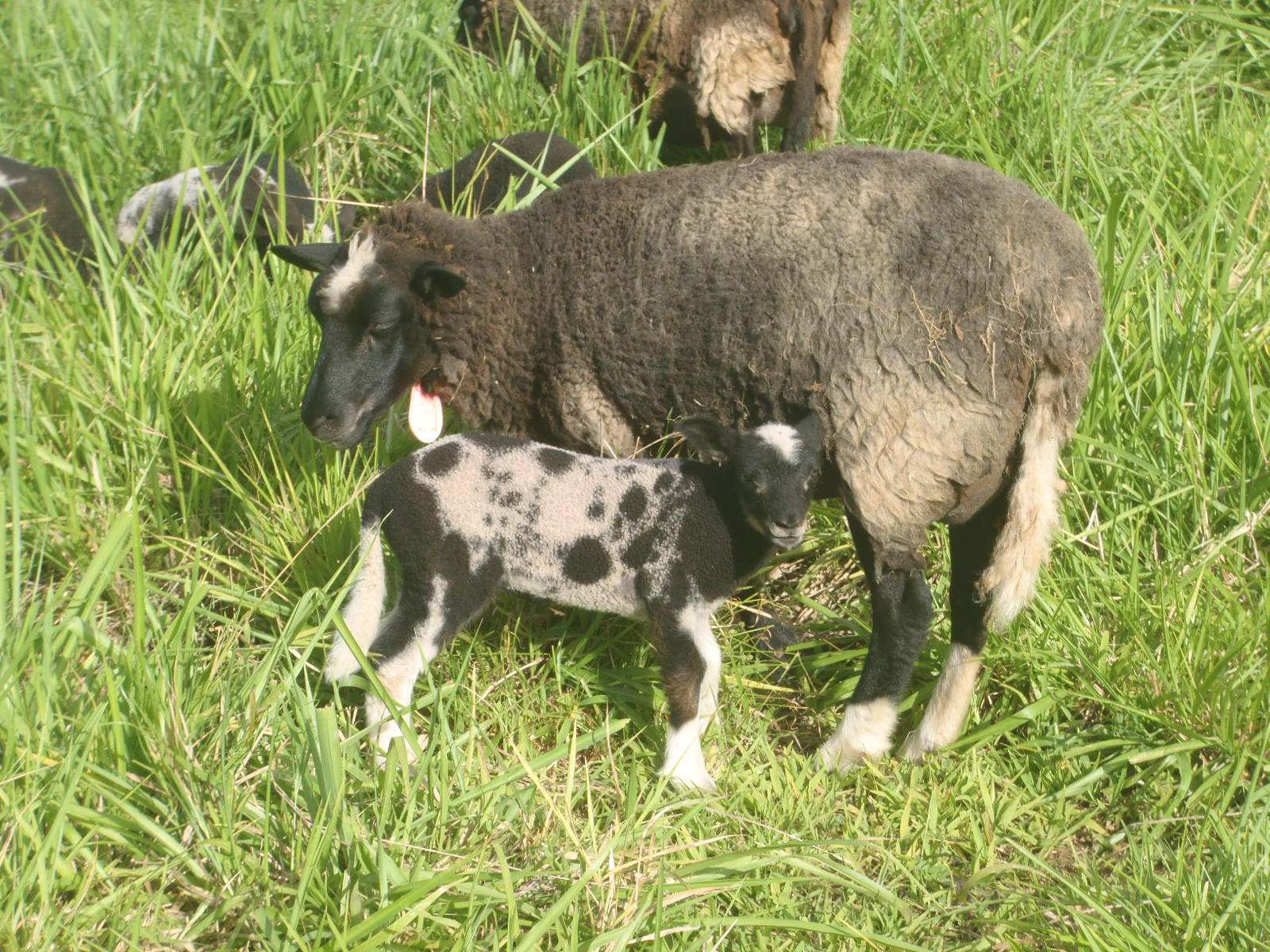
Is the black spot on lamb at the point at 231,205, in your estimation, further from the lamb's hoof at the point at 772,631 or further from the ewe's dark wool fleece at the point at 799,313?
the lamb's hoof at the point at 772,631

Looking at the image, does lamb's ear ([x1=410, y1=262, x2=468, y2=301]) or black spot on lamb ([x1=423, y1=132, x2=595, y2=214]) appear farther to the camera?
black spot on lamb ([x1=423, y1=132, x2=595, y2=214])

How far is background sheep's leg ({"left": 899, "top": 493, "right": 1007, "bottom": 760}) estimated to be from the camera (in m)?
3.30

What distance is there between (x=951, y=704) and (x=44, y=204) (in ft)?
13.6

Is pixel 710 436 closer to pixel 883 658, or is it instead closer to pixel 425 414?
pixel 883 658

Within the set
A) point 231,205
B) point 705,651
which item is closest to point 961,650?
point 705,651

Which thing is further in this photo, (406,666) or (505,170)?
(505,170)

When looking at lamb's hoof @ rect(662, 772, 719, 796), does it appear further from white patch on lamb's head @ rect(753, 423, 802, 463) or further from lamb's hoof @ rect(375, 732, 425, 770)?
white patch on lamb's head @ rect(753, 423, 802, 463)

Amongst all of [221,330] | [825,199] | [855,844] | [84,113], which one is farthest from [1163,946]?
[84,113]

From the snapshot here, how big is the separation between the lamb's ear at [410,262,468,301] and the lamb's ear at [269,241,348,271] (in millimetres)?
315

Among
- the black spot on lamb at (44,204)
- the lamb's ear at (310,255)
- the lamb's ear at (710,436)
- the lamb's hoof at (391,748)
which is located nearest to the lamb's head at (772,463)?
the lamb's ear at (710,436)

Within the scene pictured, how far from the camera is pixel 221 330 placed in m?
4.09

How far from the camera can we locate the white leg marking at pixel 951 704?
10.9 ft

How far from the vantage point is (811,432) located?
114 inches

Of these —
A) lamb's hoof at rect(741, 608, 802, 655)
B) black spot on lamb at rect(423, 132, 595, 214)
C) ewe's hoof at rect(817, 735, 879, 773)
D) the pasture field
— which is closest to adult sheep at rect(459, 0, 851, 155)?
the pasture field
